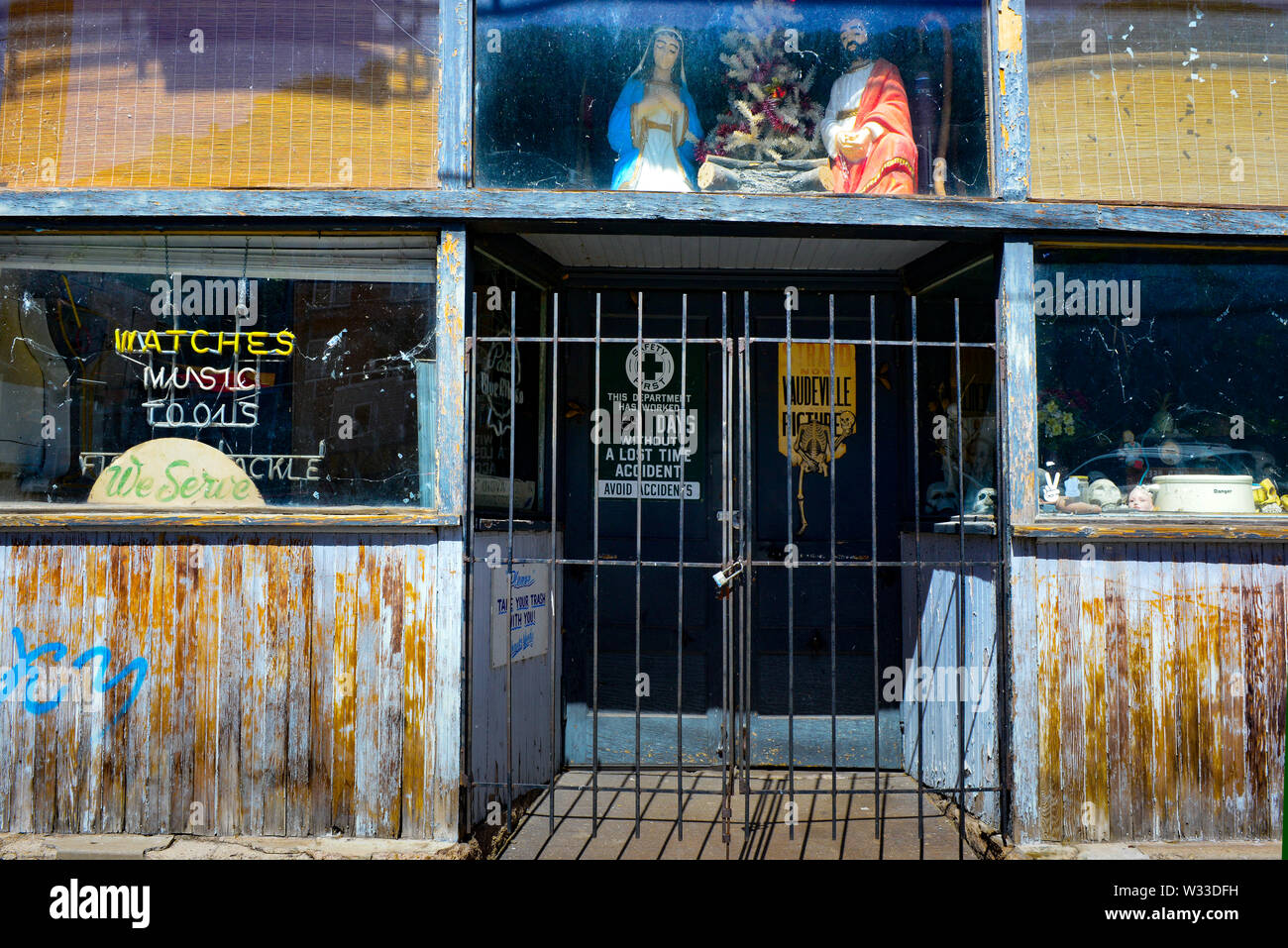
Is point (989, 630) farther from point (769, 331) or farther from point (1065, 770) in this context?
point (769, 331)

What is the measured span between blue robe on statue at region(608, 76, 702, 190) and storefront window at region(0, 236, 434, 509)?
0.97m

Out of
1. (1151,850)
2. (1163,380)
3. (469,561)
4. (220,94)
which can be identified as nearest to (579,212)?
(469,561)

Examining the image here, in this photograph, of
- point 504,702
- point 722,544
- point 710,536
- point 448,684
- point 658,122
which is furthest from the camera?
point 710,536

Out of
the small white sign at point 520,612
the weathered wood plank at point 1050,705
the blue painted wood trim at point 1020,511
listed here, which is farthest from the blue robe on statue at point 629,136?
the weathered wood plank at point 1050,705

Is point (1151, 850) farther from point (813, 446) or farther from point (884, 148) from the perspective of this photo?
point (884, 148)

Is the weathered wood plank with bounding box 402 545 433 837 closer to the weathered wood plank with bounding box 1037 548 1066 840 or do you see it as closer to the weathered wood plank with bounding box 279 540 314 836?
the weathered wood plank with bounding box 279 540 314 836

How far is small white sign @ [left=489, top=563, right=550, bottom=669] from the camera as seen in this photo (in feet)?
14.5

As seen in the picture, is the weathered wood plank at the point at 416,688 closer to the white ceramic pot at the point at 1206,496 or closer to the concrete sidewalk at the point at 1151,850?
the concrete sidewalk at the point at 1151,850

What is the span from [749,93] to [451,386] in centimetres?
196

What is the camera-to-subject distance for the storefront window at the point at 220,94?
4207mm

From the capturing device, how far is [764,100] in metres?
4.37

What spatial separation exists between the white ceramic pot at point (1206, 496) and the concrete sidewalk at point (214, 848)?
3482 millimetres

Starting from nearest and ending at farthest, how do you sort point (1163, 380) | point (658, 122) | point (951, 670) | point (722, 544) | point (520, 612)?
point (1163, 380)
point (658, 122)
point (520, 612)
point (951, 670)
point (722, 544)
